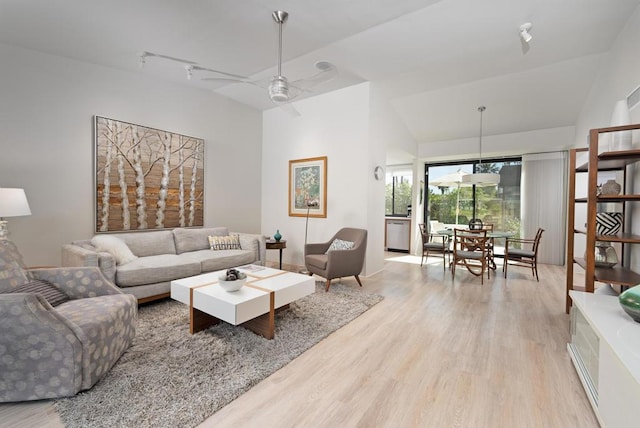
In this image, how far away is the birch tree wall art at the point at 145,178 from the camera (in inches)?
149

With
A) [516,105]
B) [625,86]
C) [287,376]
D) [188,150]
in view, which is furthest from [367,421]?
[516,105]

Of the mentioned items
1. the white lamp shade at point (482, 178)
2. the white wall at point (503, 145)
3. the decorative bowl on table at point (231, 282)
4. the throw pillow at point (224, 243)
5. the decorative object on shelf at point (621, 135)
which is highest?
the white wall at point (503, 145)

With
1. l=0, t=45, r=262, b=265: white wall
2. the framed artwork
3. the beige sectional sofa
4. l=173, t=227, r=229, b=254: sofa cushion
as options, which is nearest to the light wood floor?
the beige sectional sofa

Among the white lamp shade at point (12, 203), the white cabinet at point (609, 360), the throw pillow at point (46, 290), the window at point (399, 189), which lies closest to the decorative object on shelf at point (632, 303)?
the white cabinet at point (609, 360)

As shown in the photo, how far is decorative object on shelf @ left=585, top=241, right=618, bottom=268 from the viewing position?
2.78 meters

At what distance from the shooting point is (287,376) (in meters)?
1.96

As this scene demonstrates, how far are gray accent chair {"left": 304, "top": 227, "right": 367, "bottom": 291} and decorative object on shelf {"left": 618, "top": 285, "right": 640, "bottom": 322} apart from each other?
2630mm

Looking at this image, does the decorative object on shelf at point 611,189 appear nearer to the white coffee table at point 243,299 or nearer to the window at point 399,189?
the white coffee table at point 243,299

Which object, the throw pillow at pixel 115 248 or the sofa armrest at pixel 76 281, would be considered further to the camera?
the throw pillow at pixel 115 248

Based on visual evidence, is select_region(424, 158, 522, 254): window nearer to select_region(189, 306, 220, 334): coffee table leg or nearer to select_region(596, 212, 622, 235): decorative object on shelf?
select_region(596, 212, 622, 235): decorative object on shelf

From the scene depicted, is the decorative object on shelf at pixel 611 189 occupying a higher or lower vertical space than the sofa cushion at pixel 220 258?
higher

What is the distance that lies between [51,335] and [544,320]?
4.07 m

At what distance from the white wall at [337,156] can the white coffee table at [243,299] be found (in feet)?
6.88

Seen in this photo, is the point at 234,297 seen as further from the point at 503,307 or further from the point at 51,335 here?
the point at 503,307
